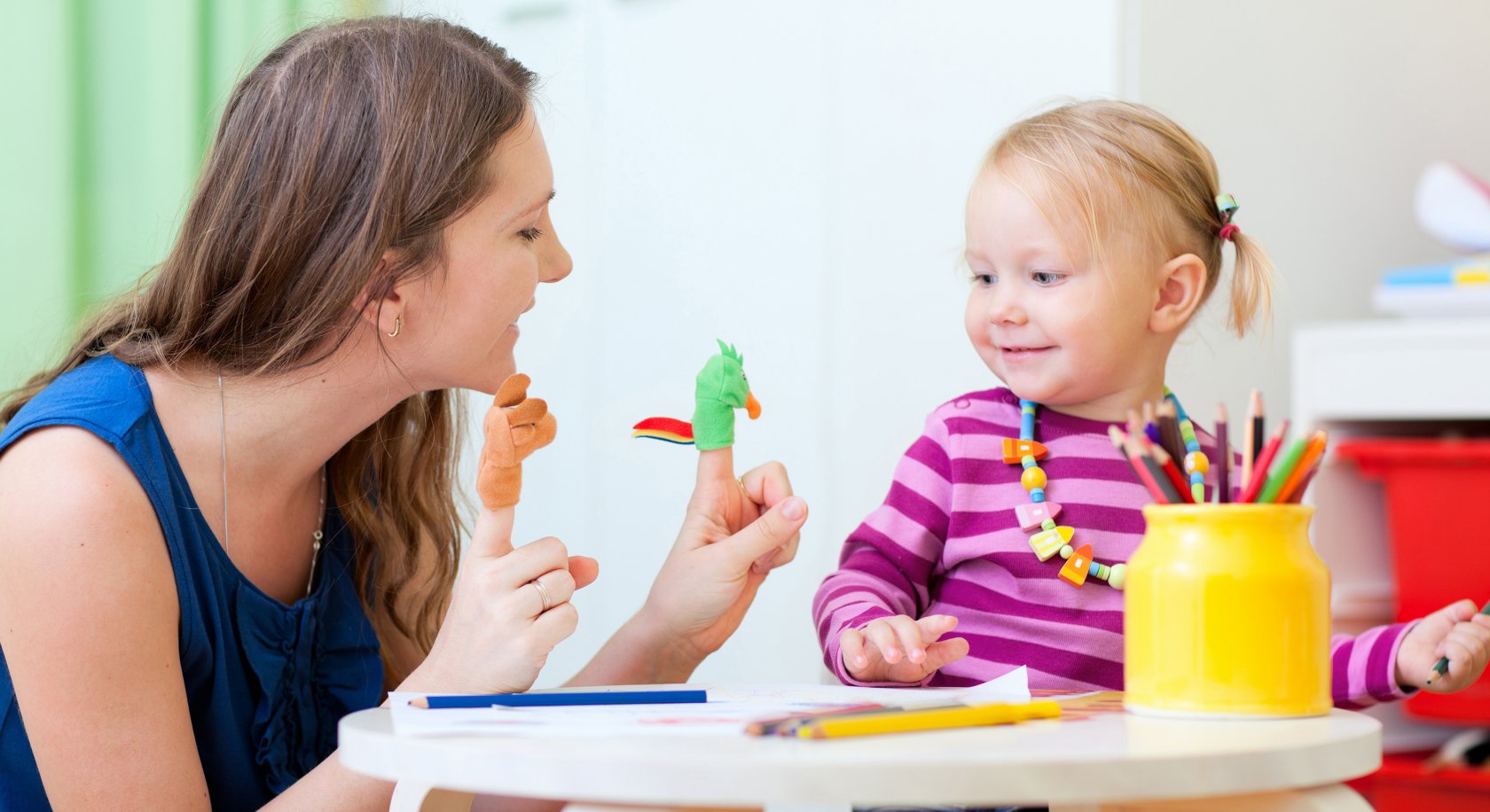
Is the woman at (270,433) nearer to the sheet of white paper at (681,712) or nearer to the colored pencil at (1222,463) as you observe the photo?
the sheet of white paper at (681,712)

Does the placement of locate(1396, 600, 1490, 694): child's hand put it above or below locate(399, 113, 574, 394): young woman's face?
below

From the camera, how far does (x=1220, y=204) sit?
1.05 meters

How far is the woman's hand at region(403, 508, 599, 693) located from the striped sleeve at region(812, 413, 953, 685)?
0.79 ft

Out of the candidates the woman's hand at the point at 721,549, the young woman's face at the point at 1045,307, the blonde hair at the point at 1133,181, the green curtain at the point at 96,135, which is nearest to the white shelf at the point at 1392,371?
the blonde hair at the point at 1133,181

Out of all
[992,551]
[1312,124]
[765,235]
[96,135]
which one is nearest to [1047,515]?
[992,551]

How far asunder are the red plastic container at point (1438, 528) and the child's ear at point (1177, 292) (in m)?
0.61

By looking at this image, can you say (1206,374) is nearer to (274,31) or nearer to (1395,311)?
(1395,311)

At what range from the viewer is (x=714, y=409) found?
2.98 ft

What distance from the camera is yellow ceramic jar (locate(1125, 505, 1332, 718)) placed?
659mm

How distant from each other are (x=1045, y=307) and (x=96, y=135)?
1.07m

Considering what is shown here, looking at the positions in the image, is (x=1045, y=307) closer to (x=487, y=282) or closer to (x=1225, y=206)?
(x=1225, y=206)

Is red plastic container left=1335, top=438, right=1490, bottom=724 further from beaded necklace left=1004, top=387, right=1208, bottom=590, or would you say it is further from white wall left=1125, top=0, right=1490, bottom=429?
beaded necklace left=1004, top=387, right=1208, bottom=590

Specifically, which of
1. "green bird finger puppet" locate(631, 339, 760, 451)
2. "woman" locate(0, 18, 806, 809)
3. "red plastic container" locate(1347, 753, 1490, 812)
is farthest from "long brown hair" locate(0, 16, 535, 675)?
"red plastic container" locate(1347, 753, 1490, 812)

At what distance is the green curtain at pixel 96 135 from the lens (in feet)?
4.57
